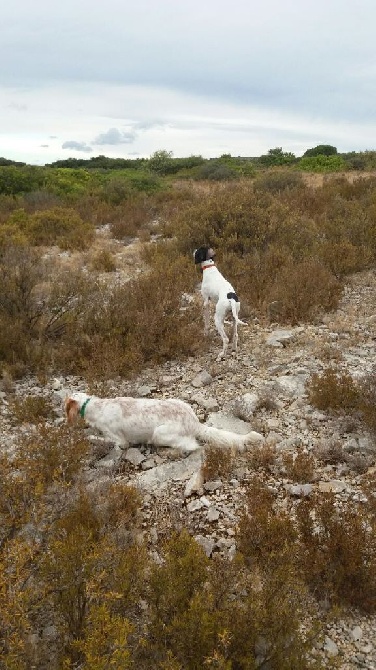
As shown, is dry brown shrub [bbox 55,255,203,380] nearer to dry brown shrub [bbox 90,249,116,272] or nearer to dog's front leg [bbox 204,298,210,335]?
dog's front leg [bbox 204,298,210,335]

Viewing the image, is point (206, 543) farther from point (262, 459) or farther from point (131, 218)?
point (131, 218)

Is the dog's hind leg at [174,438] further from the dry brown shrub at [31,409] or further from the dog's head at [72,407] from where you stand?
the dry brown shrub at [31,409]

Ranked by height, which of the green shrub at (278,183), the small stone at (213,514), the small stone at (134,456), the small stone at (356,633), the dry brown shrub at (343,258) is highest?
the green shrub at (278,183)

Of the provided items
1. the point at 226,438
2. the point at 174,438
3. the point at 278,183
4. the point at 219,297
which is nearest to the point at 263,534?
the point at 226,438

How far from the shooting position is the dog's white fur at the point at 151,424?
14.5 ft

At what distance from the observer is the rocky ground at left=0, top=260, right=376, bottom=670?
11.5 ft

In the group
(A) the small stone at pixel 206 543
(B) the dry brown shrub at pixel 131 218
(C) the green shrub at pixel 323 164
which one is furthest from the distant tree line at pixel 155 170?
(A) the small stone at pixel 206 543

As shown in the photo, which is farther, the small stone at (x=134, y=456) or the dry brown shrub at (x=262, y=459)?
the small stone at (x=134, y=456)

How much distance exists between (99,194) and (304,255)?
10.3 m

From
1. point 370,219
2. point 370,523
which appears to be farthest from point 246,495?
point 370,219

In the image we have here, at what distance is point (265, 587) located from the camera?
8.57 feet

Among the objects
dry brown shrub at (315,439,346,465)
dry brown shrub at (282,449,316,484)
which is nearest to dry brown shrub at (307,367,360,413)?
dry brown shrub at (315,439,346,465)

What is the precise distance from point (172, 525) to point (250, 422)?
162 centimetres

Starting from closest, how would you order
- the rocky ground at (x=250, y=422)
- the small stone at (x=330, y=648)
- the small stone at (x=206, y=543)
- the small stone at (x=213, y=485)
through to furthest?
the small stone at (x=330, y=648) < the small stone at (x=206, y=543) < the rocky ground at (x=250, y=422) < the small stone at (x=213, y=485)
